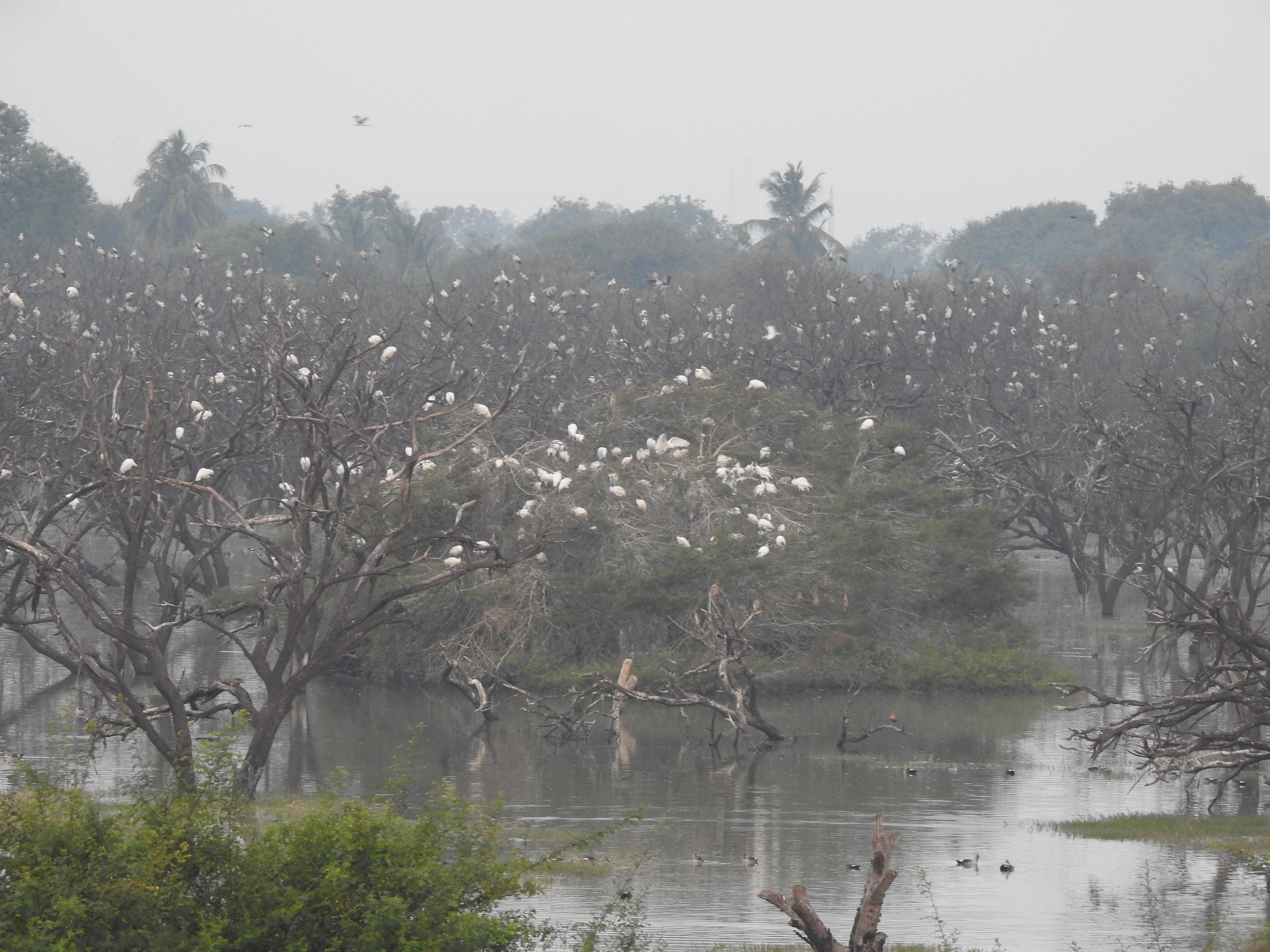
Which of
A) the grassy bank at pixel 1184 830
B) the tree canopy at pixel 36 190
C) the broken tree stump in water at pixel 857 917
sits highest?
the tree canopy at pixel 36 190

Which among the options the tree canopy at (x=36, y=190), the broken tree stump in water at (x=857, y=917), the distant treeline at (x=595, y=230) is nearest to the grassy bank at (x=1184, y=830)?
the broken tree stump in water at (x=857, y=917)

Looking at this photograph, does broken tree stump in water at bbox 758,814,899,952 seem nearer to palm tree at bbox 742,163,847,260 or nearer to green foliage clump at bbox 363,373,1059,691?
green foliage clump at bbox 363,373,1059,691

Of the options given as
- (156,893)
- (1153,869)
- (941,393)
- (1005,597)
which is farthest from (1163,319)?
(156,893)

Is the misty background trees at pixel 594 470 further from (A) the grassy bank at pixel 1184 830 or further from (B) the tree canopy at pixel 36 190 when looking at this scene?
(B) the tree canopy at pixel 36 190

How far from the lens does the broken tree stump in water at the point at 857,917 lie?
878 centimetres

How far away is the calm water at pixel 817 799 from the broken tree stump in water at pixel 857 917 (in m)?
2.30

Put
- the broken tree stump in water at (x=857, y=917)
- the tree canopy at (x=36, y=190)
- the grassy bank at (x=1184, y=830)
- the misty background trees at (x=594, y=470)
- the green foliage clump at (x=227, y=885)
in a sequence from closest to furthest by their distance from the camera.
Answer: the green foliage clump at (x=227, y=885), the broken tree stump in water at (x=857, y=917), the grassy bank at (x=1184, y=830), the misty background trees at (x=594, y=470), the tree canopy at (x=36, y=190)

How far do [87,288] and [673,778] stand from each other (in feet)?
95.6

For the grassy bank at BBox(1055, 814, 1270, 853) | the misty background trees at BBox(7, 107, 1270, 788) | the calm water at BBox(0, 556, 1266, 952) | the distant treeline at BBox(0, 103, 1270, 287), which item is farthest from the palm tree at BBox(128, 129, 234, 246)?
the grassy bank at BBox(1055, 814, 1270, 853)

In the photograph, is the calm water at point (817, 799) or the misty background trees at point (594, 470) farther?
the misty background trees at point (594, 470)

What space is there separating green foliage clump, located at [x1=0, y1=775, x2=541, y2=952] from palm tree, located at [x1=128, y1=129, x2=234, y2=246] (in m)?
62.1

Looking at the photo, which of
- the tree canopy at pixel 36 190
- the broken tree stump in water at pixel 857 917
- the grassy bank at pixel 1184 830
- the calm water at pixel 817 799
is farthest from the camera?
the tree canopy at pixel 36 190

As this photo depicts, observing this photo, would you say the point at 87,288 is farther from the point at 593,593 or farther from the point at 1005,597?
the point at 1005,597

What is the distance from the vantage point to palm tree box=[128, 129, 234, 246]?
223 feet
